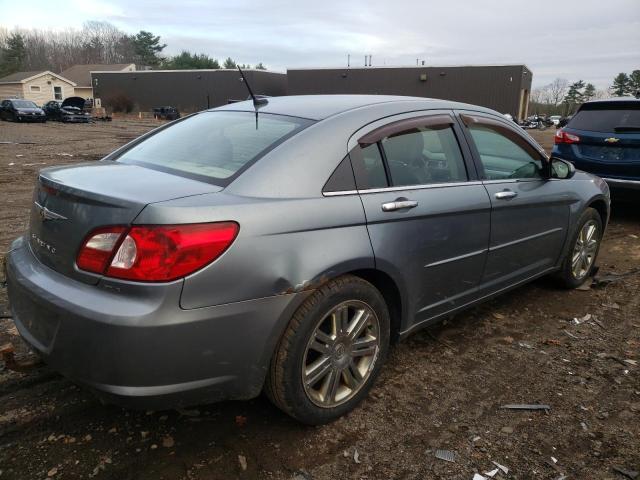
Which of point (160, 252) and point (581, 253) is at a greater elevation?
point (160, 252)

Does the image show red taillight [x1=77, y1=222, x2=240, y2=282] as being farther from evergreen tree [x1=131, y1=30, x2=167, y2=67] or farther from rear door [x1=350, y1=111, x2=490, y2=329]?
evergreen tree [x1=131, y1=30, x2=167, y2=67]

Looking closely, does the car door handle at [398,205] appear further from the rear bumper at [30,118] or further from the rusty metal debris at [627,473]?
the rear bumper at [30,118]

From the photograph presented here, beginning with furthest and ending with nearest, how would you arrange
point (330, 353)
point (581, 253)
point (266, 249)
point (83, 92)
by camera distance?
point (83, 92) → point (581, 253) → point (330, 353) → point (266, 249)

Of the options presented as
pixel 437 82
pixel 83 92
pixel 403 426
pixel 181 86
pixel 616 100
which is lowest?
pixel 403 426

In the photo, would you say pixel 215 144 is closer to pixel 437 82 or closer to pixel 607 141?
pixel 607 141

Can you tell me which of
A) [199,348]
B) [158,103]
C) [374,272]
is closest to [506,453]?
[374,272]

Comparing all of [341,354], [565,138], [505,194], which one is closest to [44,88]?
[565,138]

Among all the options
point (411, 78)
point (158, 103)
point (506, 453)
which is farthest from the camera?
point (158, 103)

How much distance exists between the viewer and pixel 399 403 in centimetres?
291

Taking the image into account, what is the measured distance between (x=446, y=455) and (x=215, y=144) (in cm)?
201

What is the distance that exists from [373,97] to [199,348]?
2.03m

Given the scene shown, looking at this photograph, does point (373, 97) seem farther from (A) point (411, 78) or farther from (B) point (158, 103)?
(B) point (158, 103)

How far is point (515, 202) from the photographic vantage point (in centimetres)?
358

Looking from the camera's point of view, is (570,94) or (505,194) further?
(570,94)
